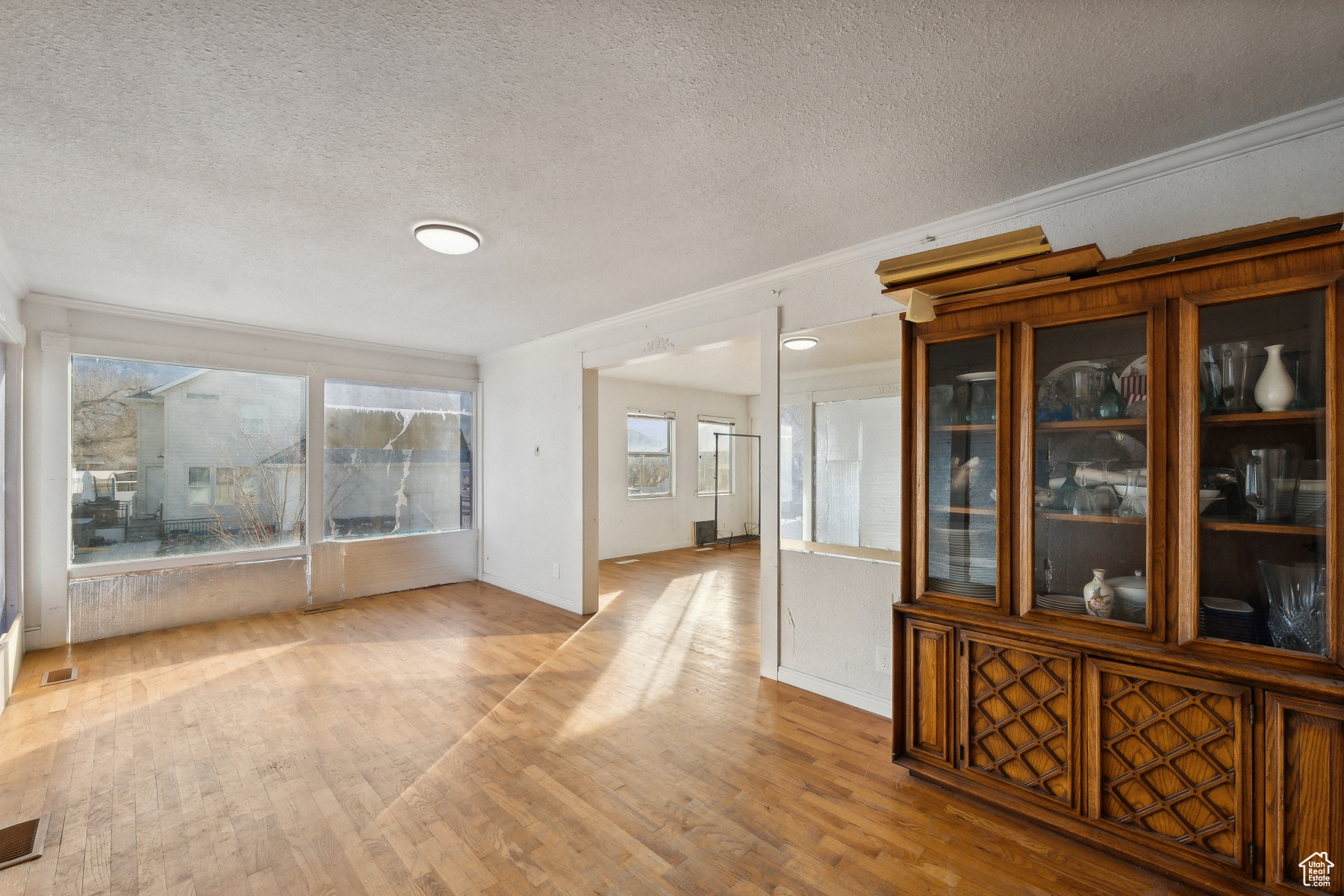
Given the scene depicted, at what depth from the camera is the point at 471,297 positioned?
13.4 ft

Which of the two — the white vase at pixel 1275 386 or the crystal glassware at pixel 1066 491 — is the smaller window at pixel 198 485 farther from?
the white vase at pixel 1275 386

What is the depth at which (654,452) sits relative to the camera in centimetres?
856

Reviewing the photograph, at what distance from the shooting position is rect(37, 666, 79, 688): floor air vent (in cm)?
346

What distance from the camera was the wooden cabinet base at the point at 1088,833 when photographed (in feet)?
5.65

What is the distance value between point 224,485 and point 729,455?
6837 millimetres

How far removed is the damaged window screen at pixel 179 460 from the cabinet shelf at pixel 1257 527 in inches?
244

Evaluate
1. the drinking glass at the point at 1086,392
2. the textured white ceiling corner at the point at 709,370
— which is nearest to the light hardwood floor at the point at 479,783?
the drinking glass at the point at 1086,392

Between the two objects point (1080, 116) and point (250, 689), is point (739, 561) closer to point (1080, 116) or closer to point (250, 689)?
point (250, 689)

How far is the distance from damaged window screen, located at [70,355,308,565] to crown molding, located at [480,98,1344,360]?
4.09 metres

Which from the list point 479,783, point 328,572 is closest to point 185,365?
point 328,572

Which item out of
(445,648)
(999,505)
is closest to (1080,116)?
(999,505)

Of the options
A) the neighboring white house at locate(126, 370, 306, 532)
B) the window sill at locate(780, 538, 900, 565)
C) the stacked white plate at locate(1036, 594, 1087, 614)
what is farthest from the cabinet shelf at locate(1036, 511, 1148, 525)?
the neighboring white house at locate(126, 370, 306, 532)

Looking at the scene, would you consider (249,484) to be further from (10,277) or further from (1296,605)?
(1296,605)

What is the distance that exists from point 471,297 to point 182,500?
312 centimetres
